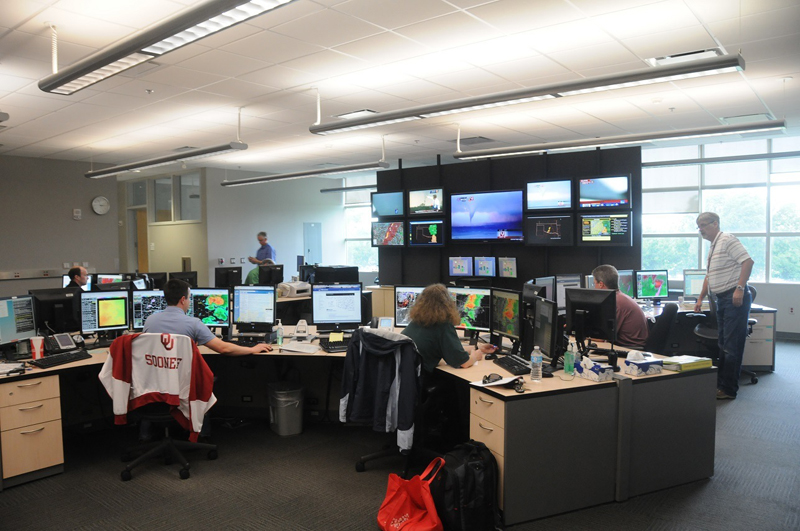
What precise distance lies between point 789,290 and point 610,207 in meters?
3.87

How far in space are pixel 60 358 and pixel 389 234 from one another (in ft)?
17.3

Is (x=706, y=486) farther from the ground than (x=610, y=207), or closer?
closer

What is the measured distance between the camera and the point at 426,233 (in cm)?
811

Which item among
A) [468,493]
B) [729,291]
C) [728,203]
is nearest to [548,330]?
[468,493]

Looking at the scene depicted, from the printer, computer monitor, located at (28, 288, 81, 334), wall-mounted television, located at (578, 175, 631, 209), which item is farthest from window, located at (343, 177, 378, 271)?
computer monitor, located at (28, 288, 81, 334)

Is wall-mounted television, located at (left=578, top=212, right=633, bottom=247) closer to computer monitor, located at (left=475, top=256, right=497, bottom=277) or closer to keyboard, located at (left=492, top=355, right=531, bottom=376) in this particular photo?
computer monitor, located at (left=475, top=256, right=497, bottom=277)

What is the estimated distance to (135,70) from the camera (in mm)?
4727

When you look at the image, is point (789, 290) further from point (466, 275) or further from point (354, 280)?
point (354, 280)

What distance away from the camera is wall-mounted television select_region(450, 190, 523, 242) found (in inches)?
293

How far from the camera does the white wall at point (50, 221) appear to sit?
8.74 m

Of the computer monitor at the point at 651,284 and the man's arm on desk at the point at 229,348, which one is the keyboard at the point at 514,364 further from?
the computer monitor at the point at 651,284

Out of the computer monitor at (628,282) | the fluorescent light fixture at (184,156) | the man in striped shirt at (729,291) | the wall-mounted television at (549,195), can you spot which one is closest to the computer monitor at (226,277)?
the fluorescent light fixture at (184,156)

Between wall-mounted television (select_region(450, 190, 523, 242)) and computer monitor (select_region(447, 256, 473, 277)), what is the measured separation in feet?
0.97

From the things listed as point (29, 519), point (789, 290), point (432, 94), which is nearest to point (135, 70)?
point (432, 94)
